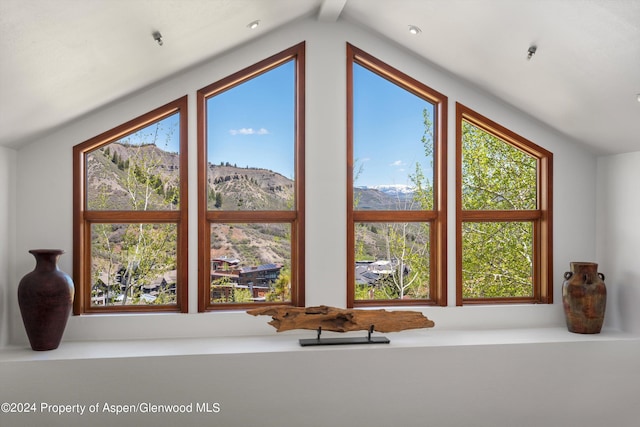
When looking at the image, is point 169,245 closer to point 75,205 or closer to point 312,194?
point 75,205

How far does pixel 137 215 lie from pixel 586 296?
414 centimetres

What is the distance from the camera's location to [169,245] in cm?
542

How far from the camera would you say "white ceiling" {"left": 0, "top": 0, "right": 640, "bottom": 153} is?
3.63 meters

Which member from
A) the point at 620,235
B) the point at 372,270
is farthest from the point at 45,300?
the point at 620,235

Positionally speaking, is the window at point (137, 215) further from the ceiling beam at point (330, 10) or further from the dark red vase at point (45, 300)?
the ceiling beam at point (330, 10)

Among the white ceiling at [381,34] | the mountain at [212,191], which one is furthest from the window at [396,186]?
the mountain at [212,191]

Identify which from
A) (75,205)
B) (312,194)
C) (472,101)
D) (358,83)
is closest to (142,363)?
(75,205)

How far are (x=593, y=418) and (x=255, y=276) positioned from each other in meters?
3.28

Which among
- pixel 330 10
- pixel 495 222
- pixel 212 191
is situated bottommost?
pixel 495 222

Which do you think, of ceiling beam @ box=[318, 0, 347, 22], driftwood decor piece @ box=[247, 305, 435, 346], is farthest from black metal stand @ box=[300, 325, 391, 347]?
ceiling beam @ box=[318, 0, 347, 22]

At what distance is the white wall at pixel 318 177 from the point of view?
203 inches

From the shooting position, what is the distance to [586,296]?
210 inches

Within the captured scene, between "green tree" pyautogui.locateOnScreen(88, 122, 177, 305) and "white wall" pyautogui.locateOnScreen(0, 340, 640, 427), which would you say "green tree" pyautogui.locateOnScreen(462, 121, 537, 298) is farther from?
"green tree" pyautogui.locateOnScreen(88, 122, 177, 305)

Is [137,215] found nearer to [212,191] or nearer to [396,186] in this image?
[212,191]
